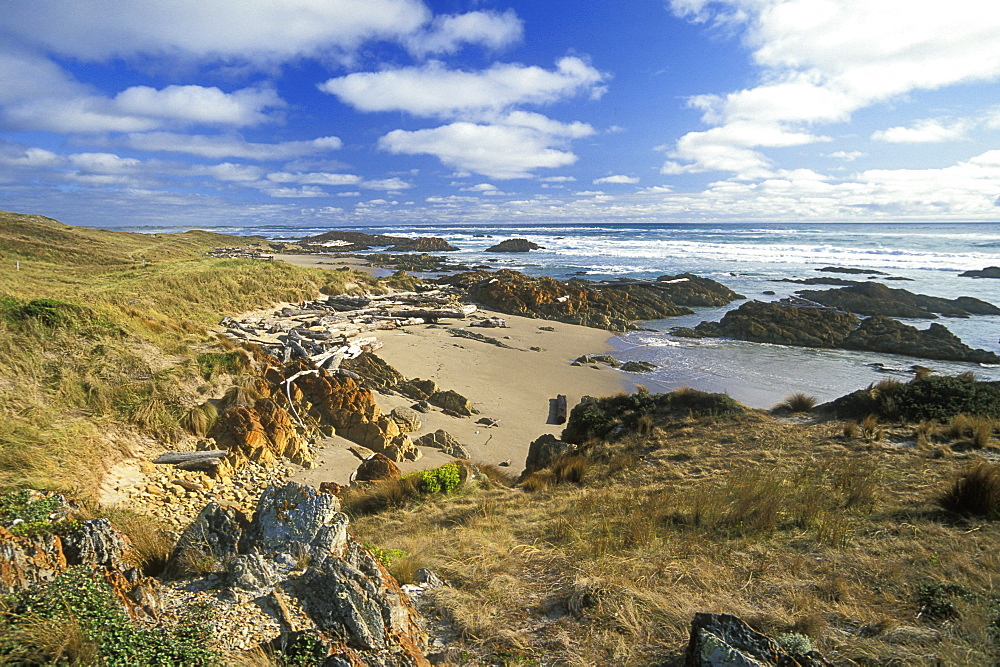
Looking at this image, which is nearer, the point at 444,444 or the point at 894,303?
the point at 444,444

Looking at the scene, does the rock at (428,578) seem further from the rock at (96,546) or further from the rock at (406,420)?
the rock at (406,420)

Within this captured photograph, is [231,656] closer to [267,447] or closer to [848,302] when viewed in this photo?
[267,447]

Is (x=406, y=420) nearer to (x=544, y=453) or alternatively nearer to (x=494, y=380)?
(x=544, y=453)

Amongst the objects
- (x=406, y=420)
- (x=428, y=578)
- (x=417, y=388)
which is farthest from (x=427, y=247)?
(x=428, y=578)

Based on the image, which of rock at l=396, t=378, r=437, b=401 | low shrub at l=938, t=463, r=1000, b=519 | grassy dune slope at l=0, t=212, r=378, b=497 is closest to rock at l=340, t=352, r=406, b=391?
rock at l=396, t=378, r=437, b=401

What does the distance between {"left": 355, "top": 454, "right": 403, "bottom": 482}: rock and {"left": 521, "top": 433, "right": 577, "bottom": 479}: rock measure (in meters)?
2.50

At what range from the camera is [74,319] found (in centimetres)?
870

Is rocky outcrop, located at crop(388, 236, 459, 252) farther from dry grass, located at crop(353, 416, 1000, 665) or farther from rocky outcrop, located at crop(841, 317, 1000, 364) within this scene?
dry grass, located at crop(353, 416, 1000, 665)

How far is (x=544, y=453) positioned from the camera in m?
9.62

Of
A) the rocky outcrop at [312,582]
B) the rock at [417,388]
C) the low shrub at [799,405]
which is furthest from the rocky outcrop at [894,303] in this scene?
the rocky outcrop at [312,582]

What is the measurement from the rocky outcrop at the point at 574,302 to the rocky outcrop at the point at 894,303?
9016mm

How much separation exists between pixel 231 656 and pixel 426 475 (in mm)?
5243

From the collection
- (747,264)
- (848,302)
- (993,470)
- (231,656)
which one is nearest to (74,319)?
(231,656)

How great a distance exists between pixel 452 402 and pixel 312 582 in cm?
919
